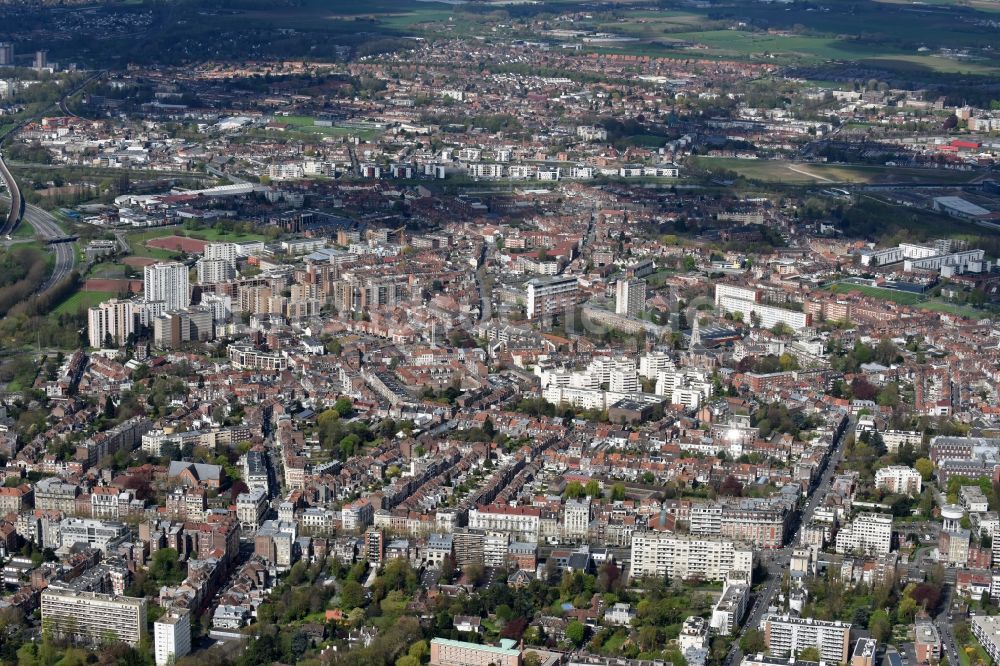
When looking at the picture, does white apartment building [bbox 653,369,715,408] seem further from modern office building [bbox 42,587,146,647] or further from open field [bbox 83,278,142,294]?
open field [bbox 83,278,142,294]

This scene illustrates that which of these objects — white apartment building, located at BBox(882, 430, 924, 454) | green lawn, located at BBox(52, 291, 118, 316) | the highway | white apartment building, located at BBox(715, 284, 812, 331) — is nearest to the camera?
white apartment building, located at BBox(882, 430, 924, 454)

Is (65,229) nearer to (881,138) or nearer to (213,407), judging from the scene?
(213,407)

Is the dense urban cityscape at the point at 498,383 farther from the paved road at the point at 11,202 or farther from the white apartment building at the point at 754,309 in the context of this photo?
the paved road at the point at 11,202

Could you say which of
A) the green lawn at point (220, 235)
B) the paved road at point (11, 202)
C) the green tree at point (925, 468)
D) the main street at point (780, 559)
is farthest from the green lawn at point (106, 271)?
the green tree at point (925, 468)

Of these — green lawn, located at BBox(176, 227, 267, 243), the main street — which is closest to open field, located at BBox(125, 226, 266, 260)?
green lawn, located at BBox(176, 227, 267, 243)

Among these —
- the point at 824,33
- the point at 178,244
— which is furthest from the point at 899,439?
the point at 824,33

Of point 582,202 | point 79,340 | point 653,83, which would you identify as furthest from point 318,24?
point 79,340
